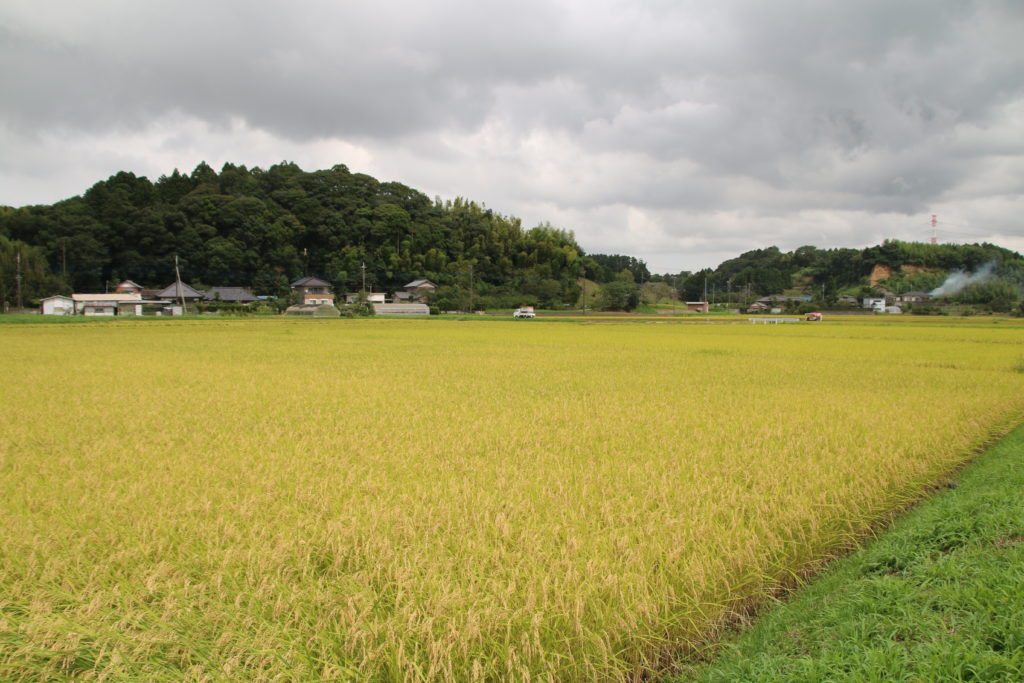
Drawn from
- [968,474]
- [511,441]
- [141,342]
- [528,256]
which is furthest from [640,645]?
[528,256]

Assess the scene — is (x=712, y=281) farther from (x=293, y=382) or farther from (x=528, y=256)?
(x=293, y=382)

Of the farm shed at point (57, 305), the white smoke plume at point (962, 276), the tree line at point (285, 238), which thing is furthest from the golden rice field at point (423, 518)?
the white smoke plume at point (962, 276)

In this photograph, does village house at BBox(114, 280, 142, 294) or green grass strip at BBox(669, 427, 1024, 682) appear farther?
village house at BBox(114, 280, 142, 294)

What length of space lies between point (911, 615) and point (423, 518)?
2.70 m

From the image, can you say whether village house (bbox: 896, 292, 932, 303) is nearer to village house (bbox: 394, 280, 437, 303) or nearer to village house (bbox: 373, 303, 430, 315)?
village house (bbox: 394, 280, 437, 303)

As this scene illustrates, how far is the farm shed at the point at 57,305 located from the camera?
49969mm

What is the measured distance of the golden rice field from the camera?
2.33 meters

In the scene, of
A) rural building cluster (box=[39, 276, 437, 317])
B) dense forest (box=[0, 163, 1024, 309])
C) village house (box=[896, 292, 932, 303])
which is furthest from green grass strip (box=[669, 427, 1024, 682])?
village house (box=[896, 292, 932, 303])

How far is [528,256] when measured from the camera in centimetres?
7806

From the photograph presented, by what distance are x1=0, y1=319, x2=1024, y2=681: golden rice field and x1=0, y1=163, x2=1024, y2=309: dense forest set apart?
5434cm

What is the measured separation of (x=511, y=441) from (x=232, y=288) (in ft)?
224

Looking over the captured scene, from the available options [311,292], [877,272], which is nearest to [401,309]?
[311,292]

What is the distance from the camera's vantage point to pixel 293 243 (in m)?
72.8

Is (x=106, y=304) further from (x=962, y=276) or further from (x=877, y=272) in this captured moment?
(x=962, y=276)
